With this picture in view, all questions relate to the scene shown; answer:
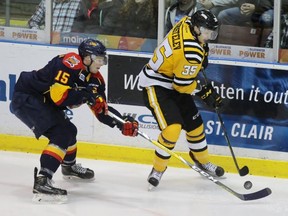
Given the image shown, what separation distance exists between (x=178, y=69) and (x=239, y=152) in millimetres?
1027

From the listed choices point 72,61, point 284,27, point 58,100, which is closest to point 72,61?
point 72,61

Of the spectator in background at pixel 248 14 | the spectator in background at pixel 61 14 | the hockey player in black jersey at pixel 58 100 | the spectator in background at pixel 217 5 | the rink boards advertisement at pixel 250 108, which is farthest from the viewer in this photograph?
the spectator in background at pixel 61 14

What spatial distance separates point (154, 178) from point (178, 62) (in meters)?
0.77

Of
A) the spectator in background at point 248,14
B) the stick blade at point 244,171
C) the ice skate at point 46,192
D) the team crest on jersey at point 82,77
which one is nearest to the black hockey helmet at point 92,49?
the team crest on jersey at point 82,77

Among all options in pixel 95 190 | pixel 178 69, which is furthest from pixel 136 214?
pixel 178 69

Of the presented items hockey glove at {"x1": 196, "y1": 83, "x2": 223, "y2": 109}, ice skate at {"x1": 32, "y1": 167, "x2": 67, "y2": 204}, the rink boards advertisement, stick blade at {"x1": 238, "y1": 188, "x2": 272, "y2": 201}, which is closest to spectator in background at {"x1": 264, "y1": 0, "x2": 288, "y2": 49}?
the rink boards advertisement

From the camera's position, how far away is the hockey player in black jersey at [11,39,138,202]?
4.61 metres

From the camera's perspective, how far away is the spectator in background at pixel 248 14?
561cm

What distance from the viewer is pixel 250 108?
18.1ft

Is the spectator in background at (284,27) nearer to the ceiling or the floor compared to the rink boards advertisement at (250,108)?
nearer to the ceiling

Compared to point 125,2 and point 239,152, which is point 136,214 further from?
point 125,2

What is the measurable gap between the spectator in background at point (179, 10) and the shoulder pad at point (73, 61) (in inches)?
52.2

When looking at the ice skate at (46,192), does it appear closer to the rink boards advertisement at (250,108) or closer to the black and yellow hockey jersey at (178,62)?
the black and yellow hockey jersey at (178,62)

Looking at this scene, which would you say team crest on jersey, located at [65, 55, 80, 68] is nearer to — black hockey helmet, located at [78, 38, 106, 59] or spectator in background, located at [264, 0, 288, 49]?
black hockey helmet, located at [78, 38, 106, 59]
